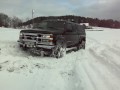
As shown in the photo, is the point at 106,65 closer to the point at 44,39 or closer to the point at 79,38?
the point at 44,39

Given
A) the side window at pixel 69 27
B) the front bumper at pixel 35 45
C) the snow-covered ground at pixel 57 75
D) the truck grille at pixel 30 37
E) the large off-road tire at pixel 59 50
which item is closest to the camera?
the snow-covered ground at pixel 57 75

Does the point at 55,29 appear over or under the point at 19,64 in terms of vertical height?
over

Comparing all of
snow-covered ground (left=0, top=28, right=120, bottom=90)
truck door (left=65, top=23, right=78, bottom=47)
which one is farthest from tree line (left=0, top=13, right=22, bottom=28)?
snow-covered ground (left=0, top=28, right=120, bottom=90)

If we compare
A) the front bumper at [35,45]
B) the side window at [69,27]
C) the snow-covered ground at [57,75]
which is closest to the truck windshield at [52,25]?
the side window at [69,27]

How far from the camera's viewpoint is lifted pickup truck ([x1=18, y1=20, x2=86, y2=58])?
13453 millimetres

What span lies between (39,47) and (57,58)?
1.05 meters

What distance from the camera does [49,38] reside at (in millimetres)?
13422

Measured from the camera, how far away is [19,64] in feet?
34.8

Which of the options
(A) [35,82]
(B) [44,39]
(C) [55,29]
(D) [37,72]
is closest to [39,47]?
(B) [44,39]

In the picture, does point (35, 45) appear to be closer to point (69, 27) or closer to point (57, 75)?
point (69, 27)

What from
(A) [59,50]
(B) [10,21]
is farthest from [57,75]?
(B) [10,21]

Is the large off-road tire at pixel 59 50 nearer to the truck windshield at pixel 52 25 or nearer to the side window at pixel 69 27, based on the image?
the truck windshield at pixel 52 25

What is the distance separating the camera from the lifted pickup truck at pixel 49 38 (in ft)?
44.1

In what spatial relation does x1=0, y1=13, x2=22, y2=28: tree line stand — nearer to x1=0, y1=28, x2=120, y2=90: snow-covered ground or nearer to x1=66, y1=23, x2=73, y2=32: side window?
x1=66, y1=23, x2=73, y2=32: side window
